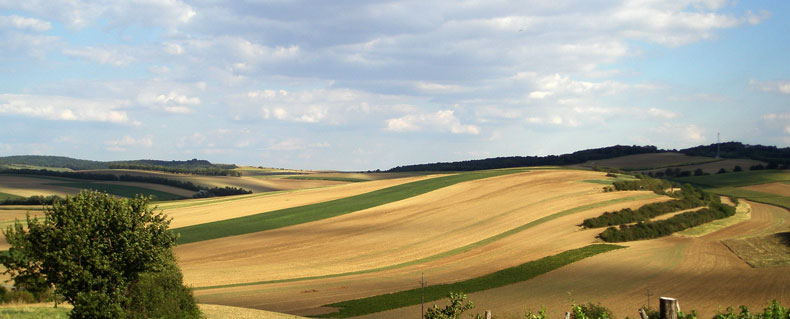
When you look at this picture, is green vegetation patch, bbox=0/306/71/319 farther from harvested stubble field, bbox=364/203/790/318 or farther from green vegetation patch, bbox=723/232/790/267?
green vegetation patch, bbox=723/232/790/267

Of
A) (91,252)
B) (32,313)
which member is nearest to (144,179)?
(32,313)

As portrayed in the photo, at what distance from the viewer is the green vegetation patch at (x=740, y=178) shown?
98.2 metres

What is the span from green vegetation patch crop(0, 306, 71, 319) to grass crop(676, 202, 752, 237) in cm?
5280

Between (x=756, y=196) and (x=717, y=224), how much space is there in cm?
2650

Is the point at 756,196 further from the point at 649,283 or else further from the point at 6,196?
the point at 6,196

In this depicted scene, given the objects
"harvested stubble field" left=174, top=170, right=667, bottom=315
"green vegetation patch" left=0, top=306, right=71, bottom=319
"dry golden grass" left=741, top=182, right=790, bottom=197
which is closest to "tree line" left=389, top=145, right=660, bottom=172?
"dry golden grass" left=741, top=182, right=790, bottom=197

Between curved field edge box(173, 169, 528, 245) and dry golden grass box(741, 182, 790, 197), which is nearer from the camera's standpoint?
curved field edge box(173, 169, 528, 245)

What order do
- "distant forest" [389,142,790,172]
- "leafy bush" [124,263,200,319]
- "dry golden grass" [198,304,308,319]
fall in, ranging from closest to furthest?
"leafy bush" [124,263,200,319] → "dry golden grass" [198,304,308,319] → "distant forest" [389,142,790,172]

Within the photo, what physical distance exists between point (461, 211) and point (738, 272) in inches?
1187

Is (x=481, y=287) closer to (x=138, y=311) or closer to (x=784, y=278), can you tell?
(x=784, y=278)

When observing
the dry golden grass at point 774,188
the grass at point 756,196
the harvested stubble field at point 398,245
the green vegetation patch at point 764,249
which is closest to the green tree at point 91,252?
the harvested stubble field at point 398,245

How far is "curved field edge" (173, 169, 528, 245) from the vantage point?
65.1 m

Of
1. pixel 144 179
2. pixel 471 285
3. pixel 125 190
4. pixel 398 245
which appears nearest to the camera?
pixel 471 285

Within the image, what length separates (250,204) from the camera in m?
86.6
